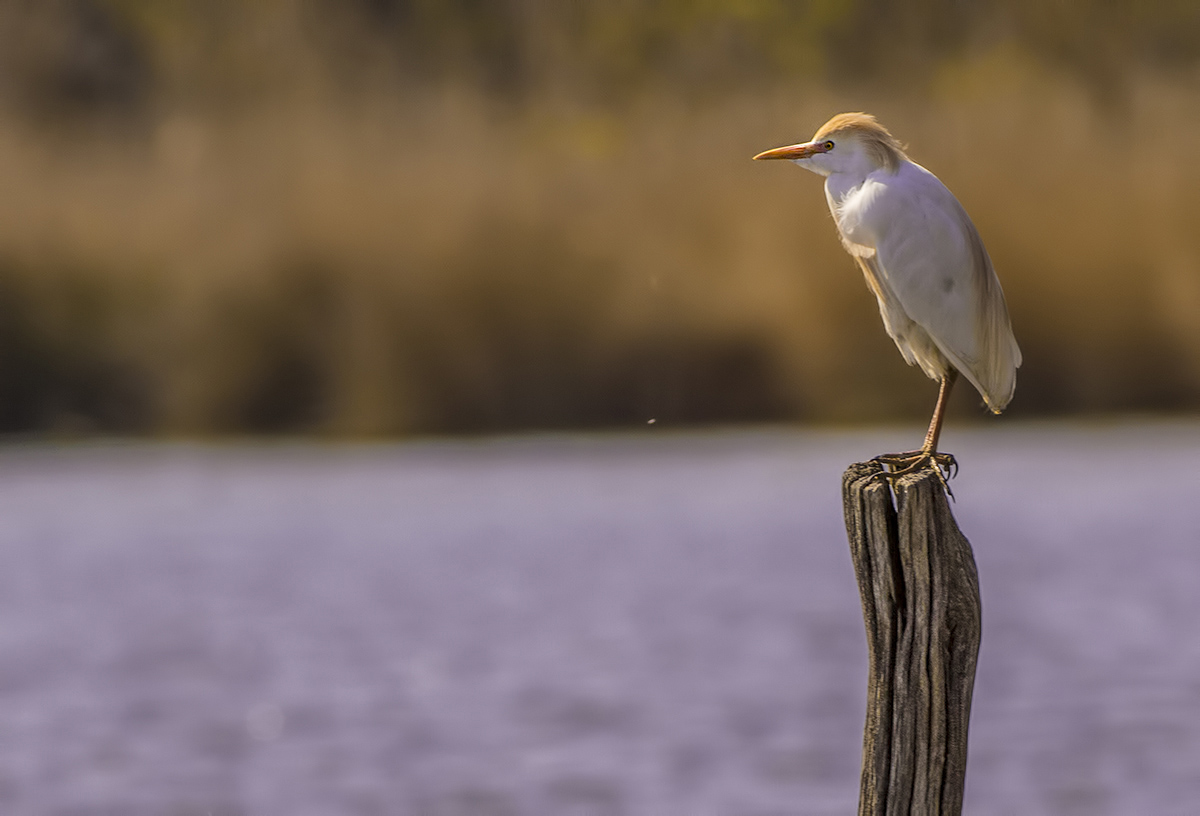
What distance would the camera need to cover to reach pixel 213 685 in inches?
419

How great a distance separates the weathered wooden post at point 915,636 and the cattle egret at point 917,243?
111cm

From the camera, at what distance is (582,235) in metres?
14.8

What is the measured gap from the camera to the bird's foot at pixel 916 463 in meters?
4.09

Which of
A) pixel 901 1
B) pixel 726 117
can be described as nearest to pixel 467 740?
pixel 726 117

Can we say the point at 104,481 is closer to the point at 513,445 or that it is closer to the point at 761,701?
the point at 513,445

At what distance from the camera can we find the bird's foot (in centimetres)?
409

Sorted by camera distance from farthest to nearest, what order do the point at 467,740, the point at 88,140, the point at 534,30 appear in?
the point at 534,30, the point at 88,140, the point at 467,740

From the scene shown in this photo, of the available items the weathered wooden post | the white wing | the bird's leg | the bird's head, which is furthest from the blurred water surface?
the weathered wooden post

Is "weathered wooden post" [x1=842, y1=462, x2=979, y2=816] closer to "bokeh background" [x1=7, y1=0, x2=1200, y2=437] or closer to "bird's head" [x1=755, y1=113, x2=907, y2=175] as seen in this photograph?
"bird's head" [x1=755, y1=113, x2=907, y2=175]

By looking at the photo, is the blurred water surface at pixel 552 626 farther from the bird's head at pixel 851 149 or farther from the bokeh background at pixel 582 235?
the bird's head at pixel 851 149

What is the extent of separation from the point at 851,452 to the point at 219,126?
6.91 meters

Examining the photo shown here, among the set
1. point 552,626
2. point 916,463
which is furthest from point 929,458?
point 552,626

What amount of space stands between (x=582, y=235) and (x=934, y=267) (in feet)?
32.0

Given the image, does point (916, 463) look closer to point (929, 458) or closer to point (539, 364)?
point (929, 458)
